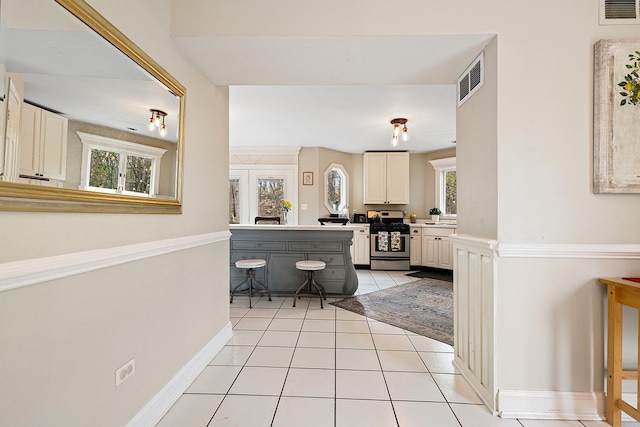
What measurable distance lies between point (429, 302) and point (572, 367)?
6.31 ft

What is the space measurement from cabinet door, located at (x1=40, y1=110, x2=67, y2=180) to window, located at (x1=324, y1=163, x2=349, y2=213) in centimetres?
493

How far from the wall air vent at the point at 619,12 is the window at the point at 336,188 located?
451cm

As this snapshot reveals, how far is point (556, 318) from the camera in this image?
5.01 ft

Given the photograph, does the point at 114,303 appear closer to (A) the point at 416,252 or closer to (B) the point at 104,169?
(B) the point at 104,169

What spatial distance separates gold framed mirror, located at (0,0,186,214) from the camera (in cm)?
80

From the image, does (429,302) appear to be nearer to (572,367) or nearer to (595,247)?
(572,367)

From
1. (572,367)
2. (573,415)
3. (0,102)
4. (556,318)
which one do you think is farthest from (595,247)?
(0,102)

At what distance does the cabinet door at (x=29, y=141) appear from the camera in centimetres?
82

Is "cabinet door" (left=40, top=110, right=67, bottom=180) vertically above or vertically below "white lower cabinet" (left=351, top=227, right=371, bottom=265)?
above

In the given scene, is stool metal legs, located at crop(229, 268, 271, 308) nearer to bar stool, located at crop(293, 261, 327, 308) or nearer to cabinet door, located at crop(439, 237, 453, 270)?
bar stool, located at crop(293, 261, 327, 308)

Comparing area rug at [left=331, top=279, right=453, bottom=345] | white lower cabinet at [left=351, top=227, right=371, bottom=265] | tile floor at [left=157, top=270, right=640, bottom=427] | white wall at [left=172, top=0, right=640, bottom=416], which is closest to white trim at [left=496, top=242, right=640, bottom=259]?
white wall at [left=172, top=0, right=640, bottom=416]

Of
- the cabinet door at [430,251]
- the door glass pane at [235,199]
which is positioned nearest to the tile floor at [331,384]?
the cabinet door at [430,251]

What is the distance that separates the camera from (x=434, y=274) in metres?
5.10

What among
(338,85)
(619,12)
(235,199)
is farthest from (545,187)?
(235,199)
